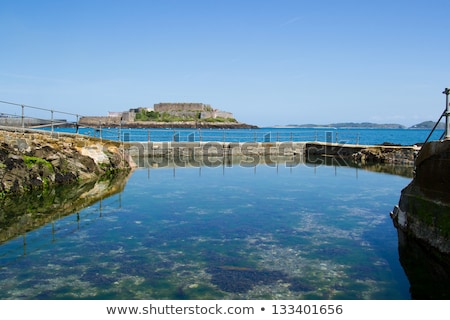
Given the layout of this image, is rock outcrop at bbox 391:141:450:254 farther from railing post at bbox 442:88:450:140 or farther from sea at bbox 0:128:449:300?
sea at bbox 0:128:449:300

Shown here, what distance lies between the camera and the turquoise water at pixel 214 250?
559 cm

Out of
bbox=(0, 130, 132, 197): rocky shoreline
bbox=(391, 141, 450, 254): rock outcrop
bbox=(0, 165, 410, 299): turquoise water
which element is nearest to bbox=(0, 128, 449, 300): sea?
bbox=(0, 165, 410, 299): turquoise water

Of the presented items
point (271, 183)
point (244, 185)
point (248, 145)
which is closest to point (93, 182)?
point (244, 185)

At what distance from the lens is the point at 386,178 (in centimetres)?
1691

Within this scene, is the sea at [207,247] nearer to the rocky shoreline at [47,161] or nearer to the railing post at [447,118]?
the rocky shoreline at [47,161]

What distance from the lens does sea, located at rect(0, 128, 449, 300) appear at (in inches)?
220

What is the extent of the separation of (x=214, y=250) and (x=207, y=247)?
220mm

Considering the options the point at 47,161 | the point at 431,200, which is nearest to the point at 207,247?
the point at 431,200

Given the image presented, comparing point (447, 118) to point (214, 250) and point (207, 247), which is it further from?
point (207, 247)

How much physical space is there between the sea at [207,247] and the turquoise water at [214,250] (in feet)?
0.06

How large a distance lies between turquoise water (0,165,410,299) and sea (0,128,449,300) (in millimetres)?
19

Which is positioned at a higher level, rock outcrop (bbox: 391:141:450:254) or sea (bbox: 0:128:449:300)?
rock outcrop (bbox: 391:141:450:254)

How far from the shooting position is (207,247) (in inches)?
292
